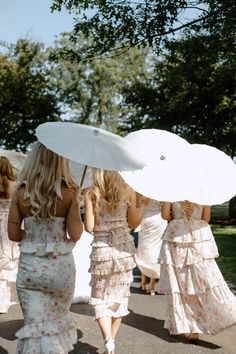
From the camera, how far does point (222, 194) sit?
5230 mm

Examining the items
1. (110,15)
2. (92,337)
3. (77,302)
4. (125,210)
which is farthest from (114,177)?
(110,15)

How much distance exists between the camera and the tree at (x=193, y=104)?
68.9ft

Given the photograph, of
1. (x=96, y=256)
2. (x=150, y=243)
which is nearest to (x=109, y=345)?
(x=96, y=256)

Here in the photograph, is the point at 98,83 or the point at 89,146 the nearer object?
the point at 89,146

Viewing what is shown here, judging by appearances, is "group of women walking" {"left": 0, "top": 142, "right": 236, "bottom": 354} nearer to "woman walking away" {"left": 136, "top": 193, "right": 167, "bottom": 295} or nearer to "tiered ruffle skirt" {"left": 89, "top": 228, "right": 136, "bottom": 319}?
"tiered ruffle skirt" {"left": 89, "top": 228, "right": 136, "bottom": 319}

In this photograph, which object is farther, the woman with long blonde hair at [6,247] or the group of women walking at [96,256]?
the woman with long blonde hair at [6,247]

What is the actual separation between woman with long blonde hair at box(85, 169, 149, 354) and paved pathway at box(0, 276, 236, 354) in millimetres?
563

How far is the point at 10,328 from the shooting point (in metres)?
5.93

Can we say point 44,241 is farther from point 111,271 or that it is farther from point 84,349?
point 84,349

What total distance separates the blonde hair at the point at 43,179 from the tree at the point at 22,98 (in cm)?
2632

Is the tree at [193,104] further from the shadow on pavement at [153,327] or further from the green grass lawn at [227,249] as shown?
the shadow on pavement at [153,327]

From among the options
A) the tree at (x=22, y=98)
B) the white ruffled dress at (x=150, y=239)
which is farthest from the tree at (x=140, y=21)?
the tree at (x=22, y=98)

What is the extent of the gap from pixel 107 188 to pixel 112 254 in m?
0.72

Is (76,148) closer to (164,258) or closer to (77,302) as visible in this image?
(164,258)
